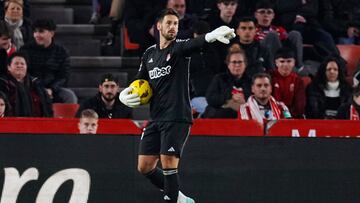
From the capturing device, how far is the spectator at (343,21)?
1666cm

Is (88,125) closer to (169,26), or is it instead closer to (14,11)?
(169,26)

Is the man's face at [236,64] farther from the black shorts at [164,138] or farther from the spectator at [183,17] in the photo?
the black shorts at [164,138]

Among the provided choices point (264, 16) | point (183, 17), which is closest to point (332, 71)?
point (264, 16)

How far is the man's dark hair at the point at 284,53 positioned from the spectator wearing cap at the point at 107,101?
205cm

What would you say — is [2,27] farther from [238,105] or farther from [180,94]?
[180,94]

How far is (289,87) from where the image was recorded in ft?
47.2

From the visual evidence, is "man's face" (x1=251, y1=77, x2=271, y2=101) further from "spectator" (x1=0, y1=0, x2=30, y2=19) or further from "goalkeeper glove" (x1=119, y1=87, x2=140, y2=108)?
"spectator" (x1=0, y1=0, x2=30, y2=19)

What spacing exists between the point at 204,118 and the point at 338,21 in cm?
398

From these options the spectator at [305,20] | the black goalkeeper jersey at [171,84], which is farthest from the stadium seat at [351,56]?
the black goalkeeper jersey at [171,84]

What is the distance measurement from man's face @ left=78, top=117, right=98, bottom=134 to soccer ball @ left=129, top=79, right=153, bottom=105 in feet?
6.59

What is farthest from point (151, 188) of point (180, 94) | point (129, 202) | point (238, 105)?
point (238, 105)

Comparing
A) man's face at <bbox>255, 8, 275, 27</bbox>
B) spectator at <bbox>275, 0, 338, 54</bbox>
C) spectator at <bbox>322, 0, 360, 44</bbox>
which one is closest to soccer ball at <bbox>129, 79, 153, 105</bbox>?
man's face at <bbox>255, 8, 275, 27</bbox>

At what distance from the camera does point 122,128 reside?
42.5 ft

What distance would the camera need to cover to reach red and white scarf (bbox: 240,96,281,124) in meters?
13.6
